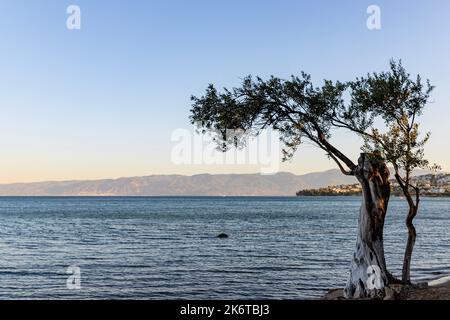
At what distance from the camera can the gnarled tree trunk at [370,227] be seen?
83.1 feet

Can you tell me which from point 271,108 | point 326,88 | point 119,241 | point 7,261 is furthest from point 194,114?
point 119,241

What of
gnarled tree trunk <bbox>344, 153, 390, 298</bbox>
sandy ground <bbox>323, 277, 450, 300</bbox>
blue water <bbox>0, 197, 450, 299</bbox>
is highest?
gnarled tree trunk <bbox>344, 153, 390, 298</bbox>

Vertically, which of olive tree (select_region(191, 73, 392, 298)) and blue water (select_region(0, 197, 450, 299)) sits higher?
olive tree (select_region(191, 73, 392, 298))

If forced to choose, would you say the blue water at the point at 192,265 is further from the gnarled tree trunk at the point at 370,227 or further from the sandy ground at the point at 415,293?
the sandy ground at the point at 415,293

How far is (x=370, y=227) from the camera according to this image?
25547mm

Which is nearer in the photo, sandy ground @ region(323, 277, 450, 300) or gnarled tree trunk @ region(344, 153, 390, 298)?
sandy ground @ region(323, 277, 450, 300)

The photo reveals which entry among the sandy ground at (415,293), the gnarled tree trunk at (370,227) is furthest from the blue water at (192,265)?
the sandy ground at (415,293)

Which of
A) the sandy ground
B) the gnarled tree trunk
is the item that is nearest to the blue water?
the gnarled tree trunk

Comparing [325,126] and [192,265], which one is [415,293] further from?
[192,265]

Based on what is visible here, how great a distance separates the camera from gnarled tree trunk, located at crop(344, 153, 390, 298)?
25.3m

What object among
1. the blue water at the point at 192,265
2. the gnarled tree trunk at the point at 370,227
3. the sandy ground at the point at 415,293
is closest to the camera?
the sandy ground at the point at 415,293

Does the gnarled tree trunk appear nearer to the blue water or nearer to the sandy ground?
the sandy ground

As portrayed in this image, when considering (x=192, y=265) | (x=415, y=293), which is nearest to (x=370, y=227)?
(x=415, y=293)
